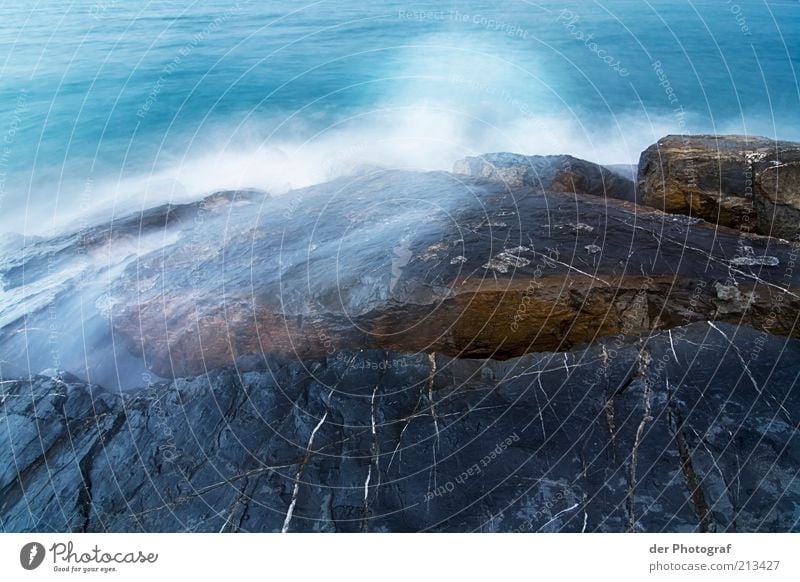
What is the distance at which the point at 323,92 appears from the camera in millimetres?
12930

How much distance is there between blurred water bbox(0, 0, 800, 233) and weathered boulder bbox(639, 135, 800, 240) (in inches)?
156

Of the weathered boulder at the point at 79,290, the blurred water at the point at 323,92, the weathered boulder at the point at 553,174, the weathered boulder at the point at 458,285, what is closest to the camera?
the weathered boulder at the point at 458,285

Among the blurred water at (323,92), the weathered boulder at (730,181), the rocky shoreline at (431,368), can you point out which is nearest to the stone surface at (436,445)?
the rocky shoreline at (431,368)

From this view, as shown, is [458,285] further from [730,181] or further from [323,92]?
[323,92]

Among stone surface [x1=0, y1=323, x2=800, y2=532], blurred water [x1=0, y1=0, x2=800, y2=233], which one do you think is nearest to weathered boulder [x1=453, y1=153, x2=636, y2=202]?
blurred water [x1=0, y1=0, x2=800, y2=233]

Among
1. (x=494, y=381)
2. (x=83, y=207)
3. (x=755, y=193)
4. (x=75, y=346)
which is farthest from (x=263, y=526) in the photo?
(x=83, y=207)

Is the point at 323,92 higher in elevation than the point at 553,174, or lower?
higher

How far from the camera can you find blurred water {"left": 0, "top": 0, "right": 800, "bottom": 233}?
34.5 ft

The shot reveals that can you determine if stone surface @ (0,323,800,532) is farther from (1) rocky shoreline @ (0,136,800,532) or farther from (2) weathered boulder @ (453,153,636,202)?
(2) weathered boulder @ (453,153,636,202)

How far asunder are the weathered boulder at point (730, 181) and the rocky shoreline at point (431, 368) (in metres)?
0.03
